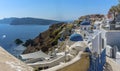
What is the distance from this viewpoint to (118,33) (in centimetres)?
1780

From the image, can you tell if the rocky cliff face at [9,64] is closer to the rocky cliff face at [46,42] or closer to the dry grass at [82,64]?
the dry grass at [82,64]

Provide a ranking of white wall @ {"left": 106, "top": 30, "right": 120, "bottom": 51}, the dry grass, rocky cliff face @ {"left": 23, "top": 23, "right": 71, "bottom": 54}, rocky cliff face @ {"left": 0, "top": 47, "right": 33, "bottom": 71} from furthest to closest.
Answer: rocky cliff face @ {"left": 23, "top": 23, "right": 71, "bottom": 54}
white wall @ {"left": 106, "top": 30, "right": 120, "bottom": 51}
the dry grass
rocky cliff face @ {"left": 0, "top": 47, "right": 33, "bottom": 71}

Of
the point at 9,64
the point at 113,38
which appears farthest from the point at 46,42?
the point at 9,64

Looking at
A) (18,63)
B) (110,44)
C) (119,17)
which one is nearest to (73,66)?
(18,63)

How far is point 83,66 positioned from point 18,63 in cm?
564

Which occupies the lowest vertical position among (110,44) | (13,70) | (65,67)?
(110,44)

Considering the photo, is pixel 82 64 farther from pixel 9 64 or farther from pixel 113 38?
pixel 113 38

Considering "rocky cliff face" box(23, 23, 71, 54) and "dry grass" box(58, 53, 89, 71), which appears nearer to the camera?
"dry grass" box(58, 53, 89, 71)

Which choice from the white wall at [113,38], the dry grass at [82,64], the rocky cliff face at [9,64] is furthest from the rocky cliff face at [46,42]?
the rocky cliff face at [9,64]

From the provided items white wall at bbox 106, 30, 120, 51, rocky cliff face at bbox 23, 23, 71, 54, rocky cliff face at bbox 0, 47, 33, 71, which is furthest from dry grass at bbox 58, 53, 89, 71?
rocky cliff face at bbox 23, 23, 71, 54

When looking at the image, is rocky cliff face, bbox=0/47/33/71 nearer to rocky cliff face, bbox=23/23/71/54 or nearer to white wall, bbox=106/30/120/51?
white wall, bbox=106/30/120/51

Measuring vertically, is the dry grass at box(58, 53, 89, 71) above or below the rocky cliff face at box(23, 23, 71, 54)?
above

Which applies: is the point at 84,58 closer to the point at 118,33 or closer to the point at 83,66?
the point at 83,66

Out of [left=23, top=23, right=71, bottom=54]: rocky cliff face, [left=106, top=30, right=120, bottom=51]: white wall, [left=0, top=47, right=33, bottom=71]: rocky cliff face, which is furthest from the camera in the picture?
[left=23, top=23, right=71, bottom=54]: rocky cliff face
